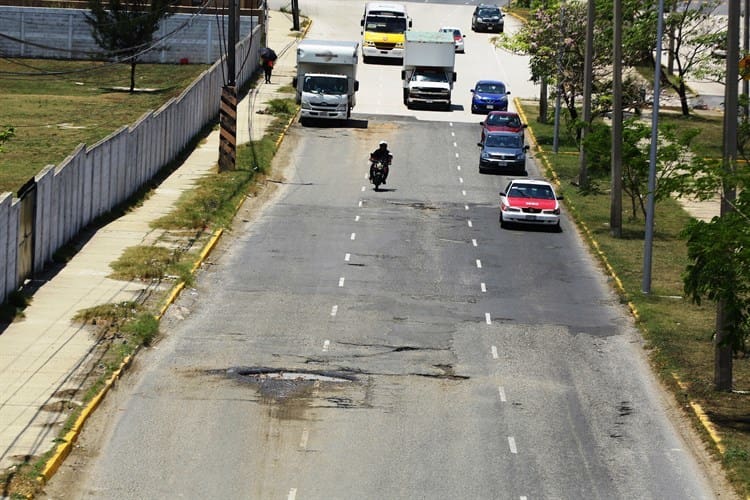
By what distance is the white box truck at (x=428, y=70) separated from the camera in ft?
246

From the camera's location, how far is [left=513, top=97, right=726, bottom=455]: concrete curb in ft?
81.4

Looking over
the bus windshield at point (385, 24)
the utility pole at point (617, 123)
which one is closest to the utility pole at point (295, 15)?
the bus windshield at point (385, 24)

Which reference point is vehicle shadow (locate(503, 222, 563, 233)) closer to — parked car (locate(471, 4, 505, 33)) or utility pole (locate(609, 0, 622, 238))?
utility pole (locate(609, 0, 622, 238))

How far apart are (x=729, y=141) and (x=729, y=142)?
0.08 feet

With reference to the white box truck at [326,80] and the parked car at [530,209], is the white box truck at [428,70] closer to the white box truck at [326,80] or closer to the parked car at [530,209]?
the white box truck at [326,80]

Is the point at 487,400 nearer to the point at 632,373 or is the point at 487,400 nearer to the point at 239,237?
the point at 632,373

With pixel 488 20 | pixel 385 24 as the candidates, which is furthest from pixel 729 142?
pixel 488 20

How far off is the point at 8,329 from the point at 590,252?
780 inches

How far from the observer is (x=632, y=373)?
1160 inches

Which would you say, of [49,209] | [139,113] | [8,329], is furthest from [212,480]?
[139,113]

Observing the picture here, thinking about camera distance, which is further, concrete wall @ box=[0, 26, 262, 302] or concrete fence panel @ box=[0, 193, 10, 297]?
concrete wall @ box=[0, 26, 262, 302]

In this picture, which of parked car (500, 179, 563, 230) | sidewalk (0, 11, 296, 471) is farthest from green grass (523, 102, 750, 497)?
sidewalk (0, 11, 296, 471)

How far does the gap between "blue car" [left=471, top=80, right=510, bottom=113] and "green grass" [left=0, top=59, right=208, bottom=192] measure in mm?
14864

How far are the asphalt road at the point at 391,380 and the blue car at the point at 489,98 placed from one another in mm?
27978
